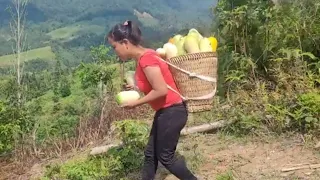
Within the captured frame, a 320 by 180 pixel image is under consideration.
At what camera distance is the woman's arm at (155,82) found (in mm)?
3148

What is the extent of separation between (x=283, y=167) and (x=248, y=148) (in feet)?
1.96

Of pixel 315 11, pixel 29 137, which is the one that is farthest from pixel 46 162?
pixel 315 11

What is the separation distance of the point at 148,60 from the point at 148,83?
17 cm

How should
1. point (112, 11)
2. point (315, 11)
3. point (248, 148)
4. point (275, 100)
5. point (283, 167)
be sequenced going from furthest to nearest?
1. point (112, 11)
2. point (315, 11)
3. point (275, 100)
4. point (248, 148)
5. point (283, 167)

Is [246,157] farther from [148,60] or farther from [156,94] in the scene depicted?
[148,60]

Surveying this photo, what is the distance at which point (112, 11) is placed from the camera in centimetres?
17750

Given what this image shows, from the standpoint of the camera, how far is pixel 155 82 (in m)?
3.15

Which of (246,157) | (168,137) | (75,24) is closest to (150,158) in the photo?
(168,137)

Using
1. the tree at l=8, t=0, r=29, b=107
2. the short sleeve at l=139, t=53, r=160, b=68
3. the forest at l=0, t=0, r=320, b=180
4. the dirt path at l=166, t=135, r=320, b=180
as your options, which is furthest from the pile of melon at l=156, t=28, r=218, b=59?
the tree at l=8, t=0, r=29, b=107

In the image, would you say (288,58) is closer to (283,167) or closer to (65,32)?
(283,167)

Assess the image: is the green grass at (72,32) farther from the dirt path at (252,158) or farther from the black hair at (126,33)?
the black hair at (126,33)

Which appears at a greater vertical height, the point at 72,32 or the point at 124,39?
the point at 124,39

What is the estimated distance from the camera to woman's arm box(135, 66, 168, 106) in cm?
315

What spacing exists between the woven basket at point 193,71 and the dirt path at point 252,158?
0.72 m
